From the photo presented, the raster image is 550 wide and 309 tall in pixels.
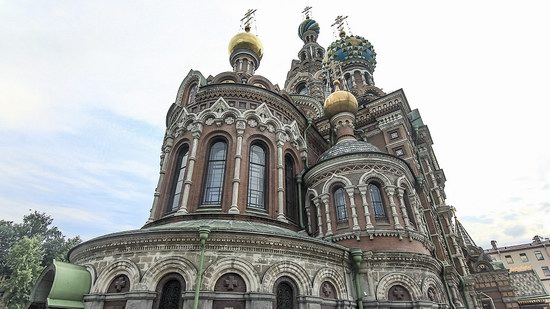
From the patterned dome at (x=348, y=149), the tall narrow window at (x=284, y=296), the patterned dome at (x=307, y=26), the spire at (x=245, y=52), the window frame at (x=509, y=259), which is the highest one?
the patterned dome at (x=307, y=26)

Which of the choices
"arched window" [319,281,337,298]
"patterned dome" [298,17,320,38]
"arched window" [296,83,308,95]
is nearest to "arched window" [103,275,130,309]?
"arched window" [319,281,337,298]

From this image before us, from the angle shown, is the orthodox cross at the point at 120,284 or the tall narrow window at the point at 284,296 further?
the tall narrow window at the point at 284,296

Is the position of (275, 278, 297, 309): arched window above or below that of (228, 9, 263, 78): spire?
below

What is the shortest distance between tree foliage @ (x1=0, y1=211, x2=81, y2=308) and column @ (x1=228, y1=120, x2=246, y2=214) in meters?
12.3

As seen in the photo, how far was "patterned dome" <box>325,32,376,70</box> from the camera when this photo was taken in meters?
30.7

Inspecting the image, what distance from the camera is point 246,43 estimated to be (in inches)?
813

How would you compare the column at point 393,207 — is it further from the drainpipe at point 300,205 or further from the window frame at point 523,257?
the window frame at point 523,257

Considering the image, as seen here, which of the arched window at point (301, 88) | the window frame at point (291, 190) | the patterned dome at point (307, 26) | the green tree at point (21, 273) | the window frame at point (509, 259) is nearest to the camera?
the window frame at point (291, 190)

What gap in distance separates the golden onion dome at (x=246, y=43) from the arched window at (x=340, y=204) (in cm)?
1208

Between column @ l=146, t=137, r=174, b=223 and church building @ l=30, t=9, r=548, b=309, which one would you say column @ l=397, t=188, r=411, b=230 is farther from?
column @ l=146, t=137, r=174, b=223

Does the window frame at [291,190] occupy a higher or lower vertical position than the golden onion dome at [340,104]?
lower

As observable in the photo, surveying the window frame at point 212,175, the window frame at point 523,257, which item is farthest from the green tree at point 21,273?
the window frame at point 523,257

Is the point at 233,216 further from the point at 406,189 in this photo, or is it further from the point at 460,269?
the point at 460,269

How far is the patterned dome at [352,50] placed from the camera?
101 ft
